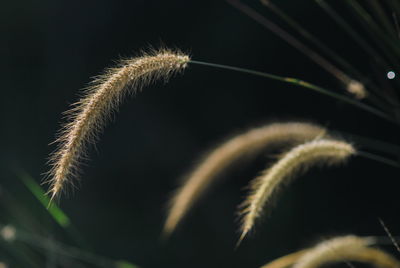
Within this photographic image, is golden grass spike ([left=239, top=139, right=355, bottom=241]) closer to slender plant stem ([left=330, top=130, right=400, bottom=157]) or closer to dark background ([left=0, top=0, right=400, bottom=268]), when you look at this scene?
slender plant stem ([left=330, top=130, right=400, bottom=157])

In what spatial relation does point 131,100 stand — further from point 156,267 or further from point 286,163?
point 286,163

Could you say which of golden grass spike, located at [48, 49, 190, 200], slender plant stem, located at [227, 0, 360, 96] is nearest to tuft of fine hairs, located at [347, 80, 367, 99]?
slender plant stem, located at [227, 0, 360, 96]

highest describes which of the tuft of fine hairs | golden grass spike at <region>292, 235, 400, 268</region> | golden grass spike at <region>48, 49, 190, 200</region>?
golden grass spike at <region>48, 49, 190, 200</region>

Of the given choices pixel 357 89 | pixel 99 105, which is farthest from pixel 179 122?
pixel 99 105

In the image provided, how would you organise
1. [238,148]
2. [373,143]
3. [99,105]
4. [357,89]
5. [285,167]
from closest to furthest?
[99,105]
[285,167]
[357,89]
[238,148]
[373,143]

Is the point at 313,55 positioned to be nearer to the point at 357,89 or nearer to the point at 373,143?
the point at 357,89

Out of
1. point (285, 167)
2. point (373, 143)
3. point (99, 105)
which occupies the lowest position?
point (373, 143)

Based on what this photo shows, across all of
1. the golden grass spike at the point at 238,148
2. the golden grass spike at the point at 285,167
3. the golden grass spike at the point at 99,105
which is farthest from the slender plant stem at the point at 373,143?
the golden grass spike at the point at 99,105
